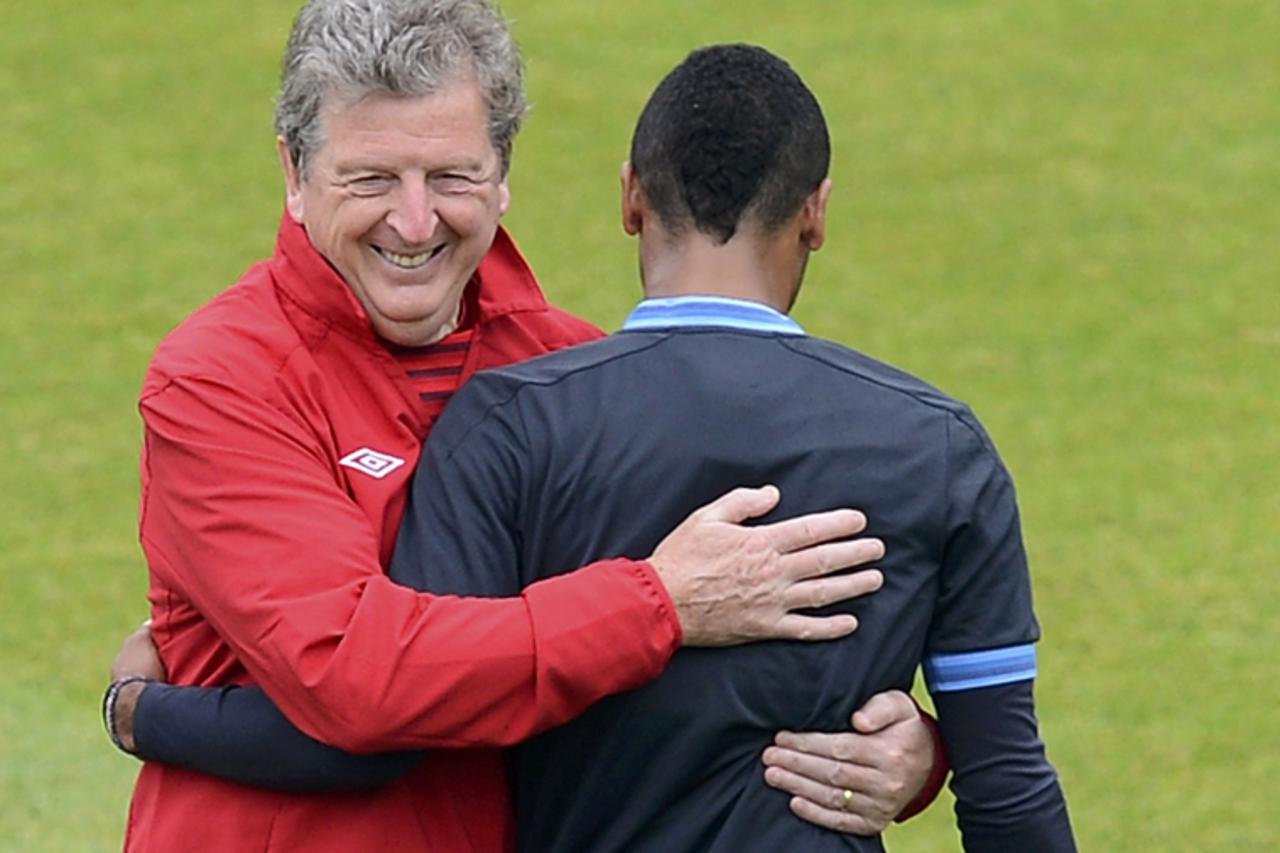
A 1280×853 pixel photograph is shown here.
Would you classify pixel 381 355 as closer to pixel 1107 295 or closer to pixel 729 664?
pixel 729 664

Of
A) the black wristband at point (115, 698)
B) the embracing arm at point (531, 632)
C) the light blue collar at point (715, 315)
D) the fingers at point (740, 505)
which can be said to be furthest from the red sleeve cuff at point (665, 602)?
the black wristband at point (115, 698)

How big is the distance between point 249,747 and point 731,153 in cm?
100

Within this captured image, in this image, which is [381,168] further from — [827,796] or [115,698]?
[827,796]

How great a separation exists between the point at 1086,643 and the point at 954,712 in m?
4.50

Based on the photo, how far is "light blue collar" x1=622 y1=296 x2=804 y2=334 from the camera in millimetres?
3092

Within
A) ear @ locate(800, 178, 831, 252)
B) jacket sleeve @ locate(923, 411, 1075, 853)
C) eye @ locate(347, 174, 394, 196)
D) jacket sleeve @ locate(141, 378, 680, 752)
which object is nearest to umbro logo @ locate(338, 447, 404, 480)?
jacket sleeve @ locate(141, 378, 680, 752)

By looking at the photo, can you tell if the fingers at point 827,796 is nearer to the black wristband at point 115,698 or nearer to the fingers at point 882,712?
the fingers at point 882,712

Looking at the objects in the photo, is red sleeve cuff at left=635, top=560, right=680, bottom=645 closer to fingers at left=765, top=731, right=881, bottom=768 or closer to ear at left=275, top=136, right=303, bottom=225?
fingers at left=765, top=731, right=881, bottom=768

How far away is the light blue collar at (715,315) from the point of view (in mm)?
3092

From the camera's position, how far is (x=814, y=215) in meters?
3.15

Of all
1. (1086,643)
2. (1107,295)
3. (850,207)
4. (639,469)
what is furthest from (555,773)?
(850,207)

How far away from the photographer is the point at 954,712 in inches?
123

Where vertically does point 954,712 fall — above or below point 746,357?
below

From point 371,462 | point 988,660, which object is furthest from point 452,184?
point 988,660
